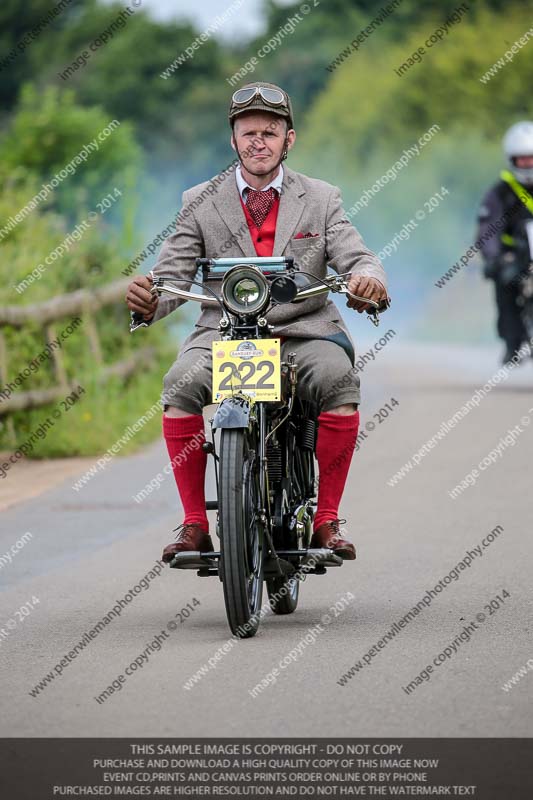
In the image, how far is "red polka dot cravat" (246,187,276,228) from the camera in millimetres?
7723

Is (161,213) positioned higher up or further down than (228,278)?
further down

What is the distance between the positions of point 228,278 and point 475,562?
2.80 metres

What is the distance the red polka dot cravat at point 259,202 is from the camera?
25.3ft

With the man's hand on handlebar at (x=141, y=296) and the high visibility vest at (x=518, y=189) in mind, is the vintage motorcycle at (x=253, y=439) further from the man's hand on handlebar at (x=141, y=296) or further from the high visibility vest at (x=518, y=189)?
the high visibility vest at (x=518, y=189)

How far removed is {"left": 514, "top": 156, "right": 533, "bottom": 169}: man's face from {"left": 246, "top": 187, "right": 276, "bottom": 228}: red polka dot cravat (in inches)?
436

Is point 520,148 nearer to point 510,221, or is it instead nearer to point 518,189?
point 518,189

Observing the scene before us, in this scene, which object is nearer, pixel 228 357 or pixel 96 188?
pixel 228 357

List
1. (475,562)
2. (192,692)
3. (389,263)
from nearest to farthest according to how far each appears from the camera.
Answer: (192,692), (475,562), (389,263)

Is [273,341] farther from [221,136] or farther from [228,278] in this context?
[221,136]

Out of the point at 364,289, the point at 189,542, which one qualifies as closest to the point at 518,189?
the point at 364,289

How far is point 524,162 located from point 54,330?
5240 mm
